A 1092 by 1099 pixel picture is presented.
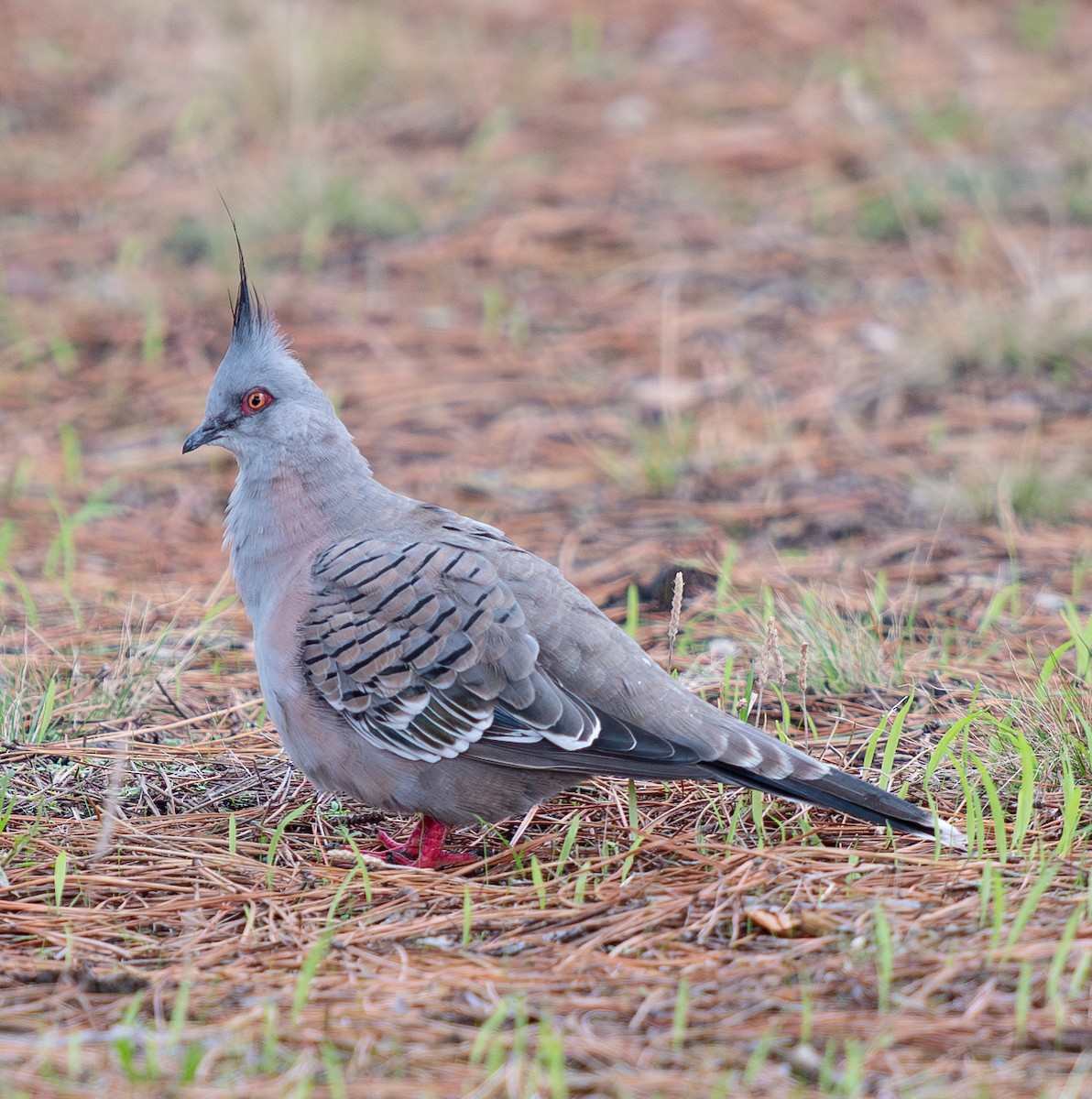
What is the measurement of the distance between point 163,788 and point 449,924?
1.01 metres

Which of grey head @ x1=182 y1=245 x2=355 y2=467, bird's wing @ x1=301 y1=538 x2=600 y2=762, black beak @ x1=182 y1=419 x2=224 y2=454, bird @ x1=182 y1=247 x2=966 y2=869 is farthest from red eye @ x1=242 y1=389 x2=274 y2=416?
bird's wing @ x1=301 y1=538 x2=600 y2=762

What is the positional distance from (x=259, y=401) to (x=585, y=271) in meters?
4.06

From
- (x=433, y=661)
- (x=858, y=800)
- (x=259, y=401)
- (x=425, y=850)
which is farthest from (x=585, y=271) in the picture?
(x=858, y=800)

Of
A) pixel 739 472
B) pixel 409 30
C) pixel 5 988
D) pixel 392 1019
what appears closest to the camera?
pixel 392 1019

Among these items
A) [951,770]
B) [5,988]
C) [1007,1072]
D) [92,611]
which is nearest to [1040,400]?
[951,770]

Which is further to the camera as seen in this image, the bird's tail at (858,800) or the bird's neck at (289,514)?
the bird's neck at (289,514)

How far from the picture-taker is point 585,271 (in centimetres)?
762

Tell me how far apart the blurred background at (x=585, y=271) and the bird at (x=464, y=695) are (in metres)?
1.46

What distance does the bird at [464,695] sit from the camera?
309 centimetres

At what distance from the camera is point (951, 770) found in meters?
3.46

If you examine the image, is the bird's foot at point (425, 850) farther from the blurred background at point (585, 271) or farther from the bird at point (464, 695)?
the blurred background at point (585, 271)

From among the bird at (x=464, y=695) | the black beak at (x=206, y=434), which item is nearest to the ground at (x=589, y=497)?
the bird at (x=464, y=695)

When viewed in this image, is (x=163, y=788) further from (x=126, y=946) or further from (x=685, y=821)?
(x=685, y=821)

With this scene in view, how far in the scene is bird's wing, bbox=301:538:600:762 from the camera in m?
3.18
